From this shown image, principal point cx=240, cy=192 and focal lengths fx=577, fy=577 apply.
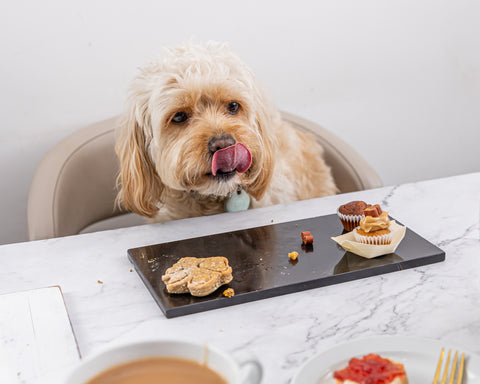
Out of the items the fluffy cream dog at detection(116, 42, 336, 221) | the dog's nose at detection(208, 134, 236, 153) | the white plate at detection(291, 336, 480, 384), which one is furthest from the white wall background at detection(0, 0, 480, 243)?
the white plate at detection(291, 336, 480, 384)

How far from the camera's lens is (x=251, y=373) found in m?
0.51

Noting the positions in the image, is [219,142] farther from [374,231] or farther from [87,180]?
[87,180]

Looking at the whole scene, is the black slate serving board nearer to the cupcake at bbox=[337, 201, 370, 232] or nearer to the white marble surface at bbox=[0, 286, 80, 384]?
the cupcake at bbox=[337, 201, 370, 232]

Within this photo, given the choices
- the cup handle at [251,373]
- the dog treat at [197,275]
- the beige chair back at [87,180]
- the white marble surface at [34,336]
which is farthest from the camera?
the beige chair back at [87,180]

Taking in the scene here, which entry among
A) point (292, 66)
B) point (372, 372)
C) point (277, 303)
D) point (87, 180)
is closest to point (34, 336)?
point (277, 303)

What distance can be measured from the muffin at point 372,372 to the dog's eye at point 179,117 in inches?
35.8

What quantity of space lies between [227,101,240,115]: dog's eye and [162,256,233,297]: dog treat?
556 millimetres

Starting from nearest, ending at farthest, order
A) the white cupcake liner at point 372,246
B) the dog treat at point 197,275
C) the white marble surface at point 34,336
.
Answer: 1. the white marble surface at point 34,336
2. the dog treat at point 197,275
3. the white cupcake liner at point 372,246

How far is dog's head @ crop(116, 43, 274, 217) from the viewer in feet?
4.45

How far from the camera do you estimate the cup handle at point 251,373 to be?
1.65ft

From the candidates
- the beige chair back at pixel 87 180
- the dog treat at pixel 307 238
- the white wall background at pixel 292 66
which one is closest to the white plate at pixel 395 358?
the dog treat at pixel 307 238

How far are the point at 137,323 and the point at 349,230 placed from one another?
487mm

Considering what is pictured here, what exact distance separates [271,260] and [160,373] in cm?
54

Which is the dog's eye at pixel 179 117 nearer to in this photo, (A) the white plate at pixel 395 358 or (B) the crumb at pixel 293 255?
(B) the crumb at pixel 293 255
